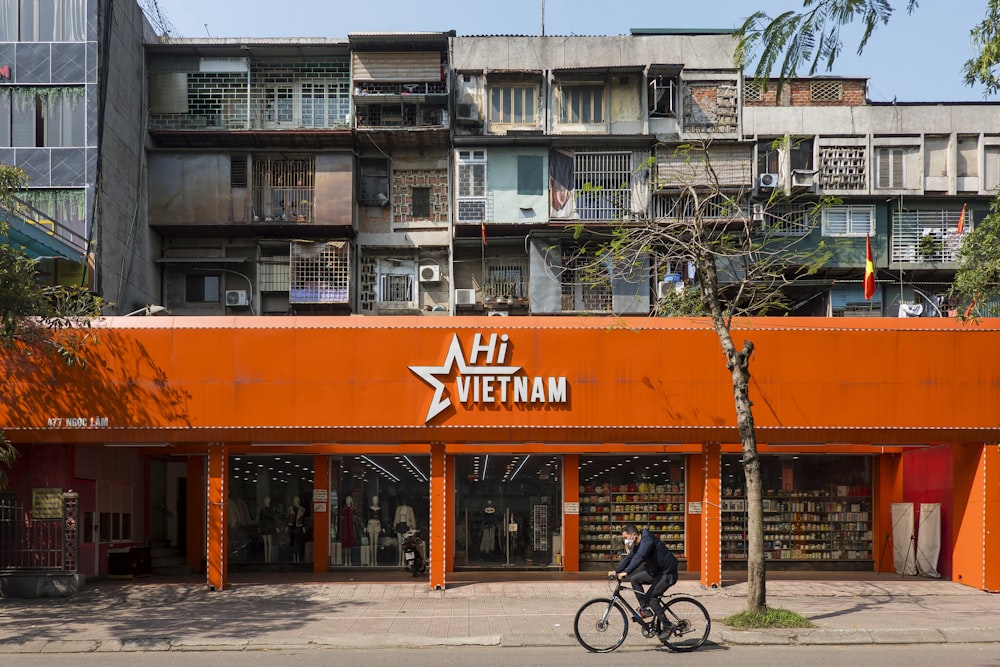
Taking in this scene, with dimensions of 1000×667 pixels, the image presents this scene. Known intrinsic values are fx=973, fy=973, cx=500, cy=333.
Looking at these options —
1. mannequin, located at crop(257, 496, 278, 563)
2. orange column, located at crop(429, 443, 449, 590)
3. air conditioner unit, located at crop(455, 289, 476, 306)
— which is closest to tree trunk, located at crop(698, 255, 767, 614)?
orange column, located at crop(429, 443, 449, 590)

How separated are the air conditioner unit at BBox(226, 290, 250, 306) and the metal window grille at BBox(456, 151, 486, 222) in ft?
24.0

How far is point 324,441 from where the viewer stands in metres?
19.3

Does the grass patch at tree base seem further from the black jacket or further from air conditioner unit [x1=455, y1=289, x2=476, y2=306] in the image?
air conditioner unit [x1=455, y1=289, x2=476, y2=306]

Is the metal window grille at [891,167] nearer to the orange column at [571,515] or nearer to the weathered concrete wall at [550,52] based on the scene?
the weathered concrete wall at [550,52]

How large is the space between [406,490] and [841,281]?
16.3 metres

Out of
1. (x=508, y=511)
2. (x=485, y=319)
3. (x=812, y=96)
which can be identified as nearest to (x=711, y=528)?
(x=508, y=511)

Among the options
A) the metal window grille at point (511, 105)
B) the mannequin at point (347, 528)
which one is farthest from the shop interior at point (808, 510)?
the metal window grille at point (511, 105)

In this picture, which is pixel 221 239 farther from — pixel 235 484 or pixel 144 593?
pixel 144 593

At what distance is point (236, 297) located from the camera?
30.9m

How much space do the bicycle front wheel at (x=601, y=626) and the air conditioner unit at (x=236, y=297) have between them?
810 inches

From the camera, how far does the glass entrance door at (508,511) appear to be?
23656 millimetres

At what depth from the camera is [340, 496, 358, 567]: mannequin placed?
2383cm

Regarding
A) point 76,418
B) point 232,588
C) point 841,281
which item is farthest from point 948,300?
point 76,418

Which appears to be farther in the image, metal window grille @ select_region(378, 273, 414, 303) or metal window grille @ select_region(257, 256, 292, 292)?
metal window grille @ select_region(378, 273, 414, 303)
